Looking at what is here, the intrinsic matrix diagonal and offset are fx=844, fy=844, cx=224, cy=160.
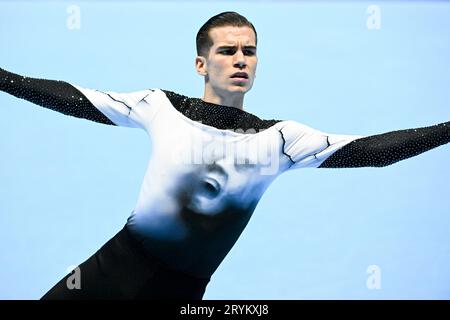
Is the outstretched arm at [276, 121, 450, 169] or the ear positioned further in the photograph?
the ear

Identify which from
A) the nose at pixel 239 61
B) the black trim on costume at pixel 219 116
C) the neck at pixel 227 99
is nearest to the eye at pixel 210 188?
the black trim on costume at pixel 219 116

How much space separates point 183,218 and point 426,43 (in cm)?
291

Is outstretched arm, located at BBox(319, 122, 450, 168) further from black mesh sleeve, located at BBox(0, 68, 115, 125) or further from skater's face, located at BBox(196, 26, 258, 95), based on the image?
black mesh sleeve, located at BBox(0, 68, 115, 125)

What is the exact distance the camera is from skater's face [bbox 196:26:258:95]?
114 inches

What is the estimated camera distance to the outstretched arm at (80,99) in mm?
2910

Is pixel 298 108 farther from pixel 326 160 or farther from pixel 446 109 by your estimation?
pixel 326 160

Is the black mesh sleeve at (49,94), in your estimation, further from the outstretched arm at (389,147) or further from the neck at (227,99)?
the outstretched arm at (389,147)

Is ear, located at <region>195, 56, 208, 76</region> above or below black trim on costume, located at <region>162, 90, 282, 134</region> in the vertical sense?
above

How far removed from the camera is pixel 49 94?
9.56 ft

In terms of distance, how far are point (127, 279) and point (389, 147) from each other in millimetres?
985

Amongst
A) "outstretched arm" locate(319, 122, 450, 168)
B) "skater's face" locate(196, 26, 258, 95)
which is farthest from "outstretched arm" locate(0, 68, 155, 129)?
"outstretched arm" locate(319, 122, 450, 168)

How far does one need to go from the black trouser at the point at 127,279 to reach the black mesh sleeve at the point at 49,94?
0.49 meters

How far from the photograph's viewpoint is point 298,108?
195 inches
